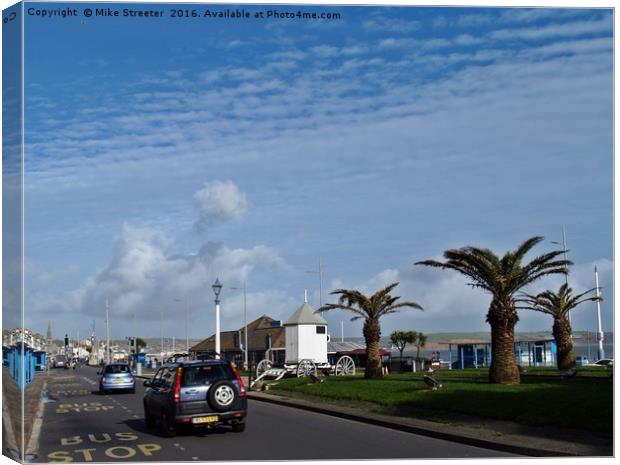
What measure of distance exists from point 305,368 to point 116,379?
11.5m

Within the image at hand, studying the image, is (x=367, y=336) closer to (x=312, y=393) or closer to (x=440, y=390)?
(x=312, y=393)

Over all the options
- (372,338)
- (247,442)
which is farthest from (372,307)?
(247,442)

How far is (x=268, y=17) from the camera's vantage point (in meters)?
14.9

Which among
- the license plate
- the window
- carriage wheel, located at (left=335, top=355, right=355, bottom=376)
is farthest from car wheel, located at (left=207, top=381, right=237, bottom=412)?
carriage wheel, located at (left=335, top=355, right=355, bottom=376)

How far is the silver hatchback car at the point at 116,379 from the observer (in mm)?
37719

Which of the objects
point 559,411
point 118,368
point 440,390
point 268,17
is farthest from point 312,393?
point 268,17

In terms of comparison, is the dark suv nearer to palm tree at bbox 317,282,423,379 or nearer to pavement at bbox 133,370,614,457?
pavement at bbox 133,370,614,457

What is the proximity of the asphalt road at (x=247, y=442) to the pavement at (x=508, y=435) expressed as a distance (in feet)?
1.06

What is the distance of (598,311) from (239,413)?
30.4 meters

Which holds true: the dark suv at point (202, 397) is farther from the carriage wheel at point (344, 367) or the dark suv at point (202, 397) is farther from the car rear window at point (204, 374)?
the carriage wheel at point (344, 367)

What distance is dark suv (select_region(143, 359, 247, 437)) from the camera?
56.7 feet

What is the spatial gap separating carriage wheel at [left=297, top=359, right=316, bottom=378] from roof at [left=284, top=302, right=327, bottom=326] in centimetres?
325

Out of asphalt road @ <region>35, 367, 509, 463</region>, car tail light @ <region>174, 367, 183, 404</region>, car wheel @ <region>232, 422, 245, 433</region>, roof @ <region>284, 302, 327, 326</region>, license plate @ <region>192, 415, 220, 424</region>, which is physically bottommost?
asphalt road @ <region>35, 367, 509, 463</region>

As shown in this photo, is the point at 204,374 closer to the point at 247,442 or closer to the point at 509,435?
the point at 247,442
